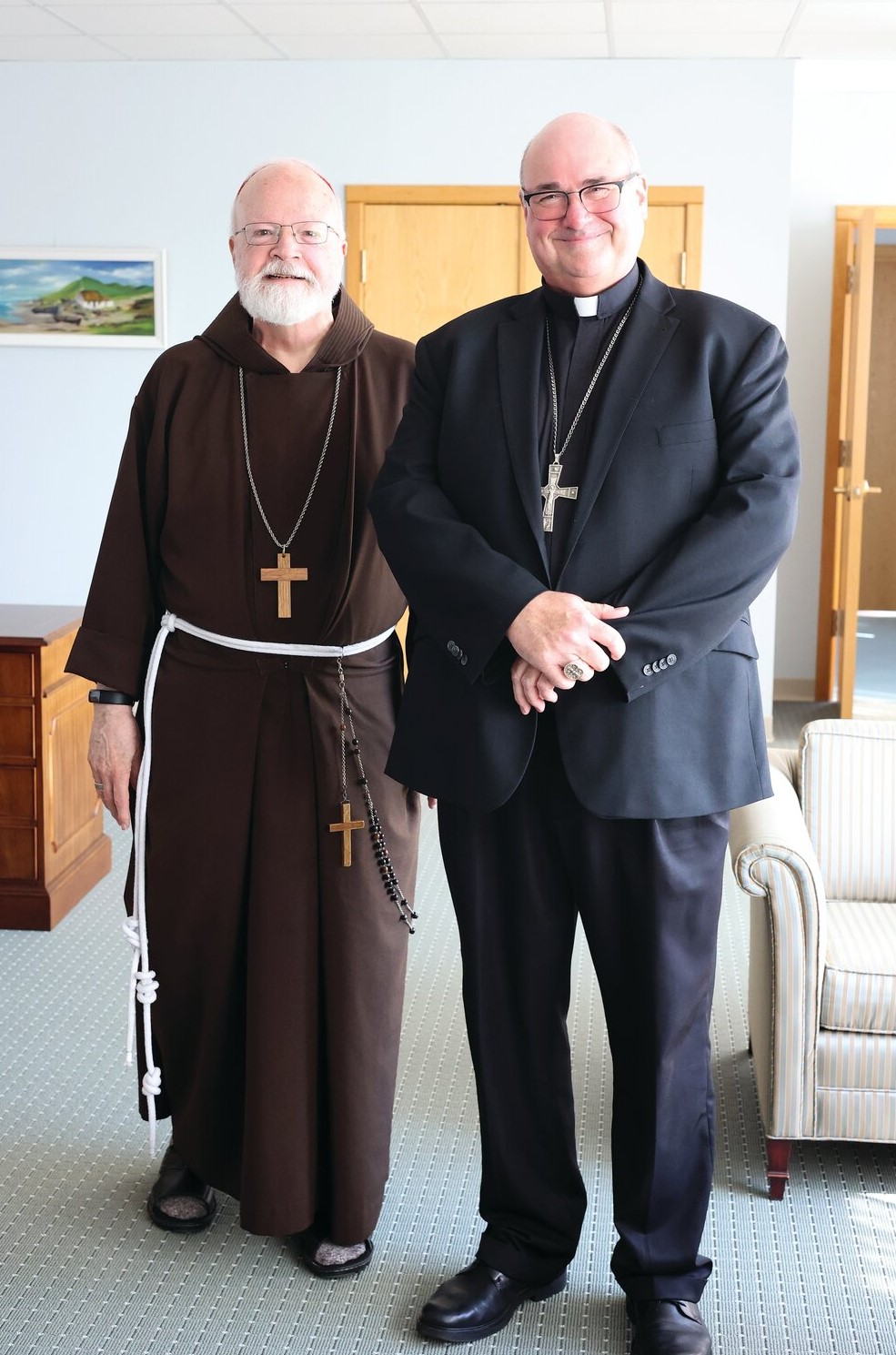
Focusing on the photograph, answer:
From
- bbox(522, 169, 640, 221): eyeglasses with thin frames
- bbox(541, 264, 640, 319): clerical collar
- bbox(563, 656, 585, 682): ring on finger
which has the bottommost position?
bbox(563, 656, 585, 682): ring on finger

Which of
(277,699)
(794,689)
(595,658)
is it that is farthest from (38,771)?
(794,689)

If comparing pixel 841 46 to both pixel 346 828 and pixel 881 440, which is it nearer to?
pixel 881 440

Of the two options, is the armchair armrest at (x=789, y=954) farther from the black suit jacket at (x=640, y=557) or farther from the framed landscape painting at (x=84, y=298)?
the framed landscape painting at (x=84, y=298)

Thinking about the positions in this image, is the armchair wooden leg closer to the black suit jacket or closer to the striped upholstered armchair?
the striped upholstered armchair

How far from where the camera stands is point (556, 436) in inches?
76.9

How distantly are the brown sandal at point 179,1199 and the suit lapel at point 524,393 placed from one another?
1.36m

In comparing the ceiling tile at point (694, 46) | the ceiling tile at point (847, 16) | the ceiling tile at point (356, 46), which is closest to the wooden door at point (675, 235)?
the ceiling tile at point (694, 46)

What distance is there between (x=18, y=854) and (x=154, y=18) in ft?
10.8

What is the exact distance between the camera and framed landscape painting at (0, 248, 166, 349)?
604 centimetres

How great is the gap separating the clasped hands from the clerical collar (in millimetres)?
444

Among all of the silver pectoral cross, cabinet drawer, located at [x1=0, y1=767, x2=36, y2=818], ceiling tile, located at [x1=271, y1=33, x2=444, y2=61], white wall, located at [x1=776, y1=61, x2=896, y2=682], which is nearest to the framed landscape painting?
ceiling tile, located at [x1=271, y1=33, x2=444, y2=61]

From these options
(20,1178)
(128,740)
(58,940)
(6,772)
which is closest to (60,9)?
(6,772)

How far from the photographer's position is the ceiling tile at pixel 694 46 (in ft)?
17.7

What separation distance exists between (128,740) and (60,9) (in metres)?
3.96
